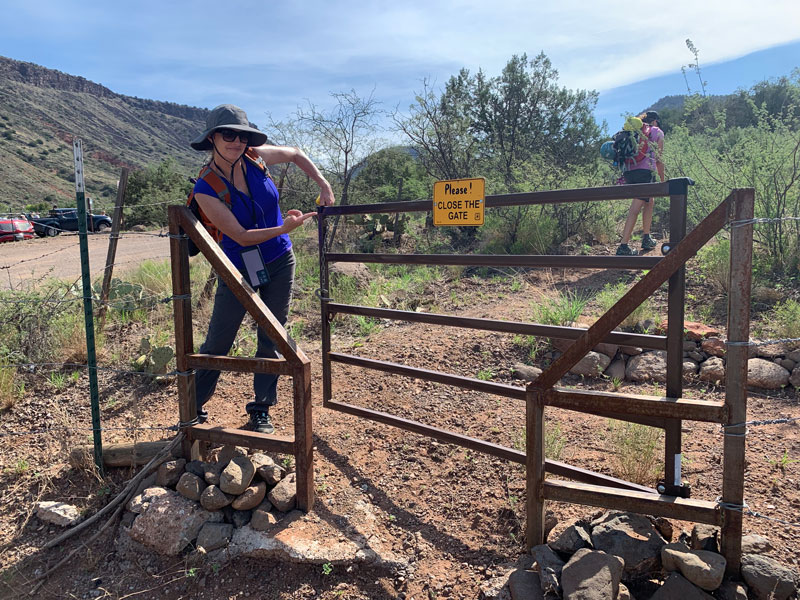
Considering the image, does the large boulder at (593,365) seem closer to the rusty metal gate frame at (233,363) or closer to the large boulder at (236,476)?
the rusty metal gate frame at (233,363)

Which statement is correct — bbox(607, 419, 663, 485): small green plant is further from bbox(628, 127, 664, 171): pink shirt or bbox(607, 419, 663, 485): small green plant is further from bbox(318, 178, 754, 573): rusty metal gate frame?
bbox(628, 127, 664, 171): pink shirt

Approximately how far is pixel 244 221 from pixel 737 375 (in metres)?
2.55

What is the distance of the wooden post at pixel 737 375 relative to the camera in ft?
6.82

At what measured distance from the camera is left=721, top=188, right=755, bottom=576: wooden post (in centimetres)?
208

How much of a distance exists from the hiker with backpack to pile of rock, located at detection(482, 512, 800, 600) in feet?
16.8

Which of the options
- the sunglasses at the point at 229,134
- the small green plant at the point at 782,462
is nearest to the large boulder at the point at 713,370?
the small green plant at the point at 782,462

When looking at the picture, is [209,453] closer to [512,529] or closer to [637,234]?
[512,529]

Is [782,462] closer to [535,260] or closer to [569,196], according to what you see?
[535,260]

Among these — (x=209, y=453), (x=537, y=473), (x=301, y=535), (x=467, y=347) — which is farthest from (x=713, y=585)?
(x=467, y=347)

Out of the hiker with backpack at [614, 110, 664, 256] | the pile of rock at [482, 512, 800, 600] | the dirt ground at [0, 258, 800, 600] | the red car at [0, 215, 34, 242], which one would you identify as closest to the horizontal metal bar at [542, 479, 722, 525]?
the pile of rock at [482, 512, 800, 600]

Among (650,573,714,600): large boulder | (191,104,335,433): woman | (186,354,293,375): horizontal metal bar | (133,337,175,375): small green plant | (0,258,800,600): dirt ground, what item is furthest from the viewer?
(133,337,175,375): small green plant

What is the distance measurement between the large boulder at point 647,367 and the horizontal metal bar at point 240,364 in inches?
122

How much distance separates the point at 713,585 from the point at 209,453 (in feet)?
8.69

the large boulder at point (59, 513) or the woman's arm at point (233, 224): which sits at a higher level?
the woman's arm at point (233, 224)
